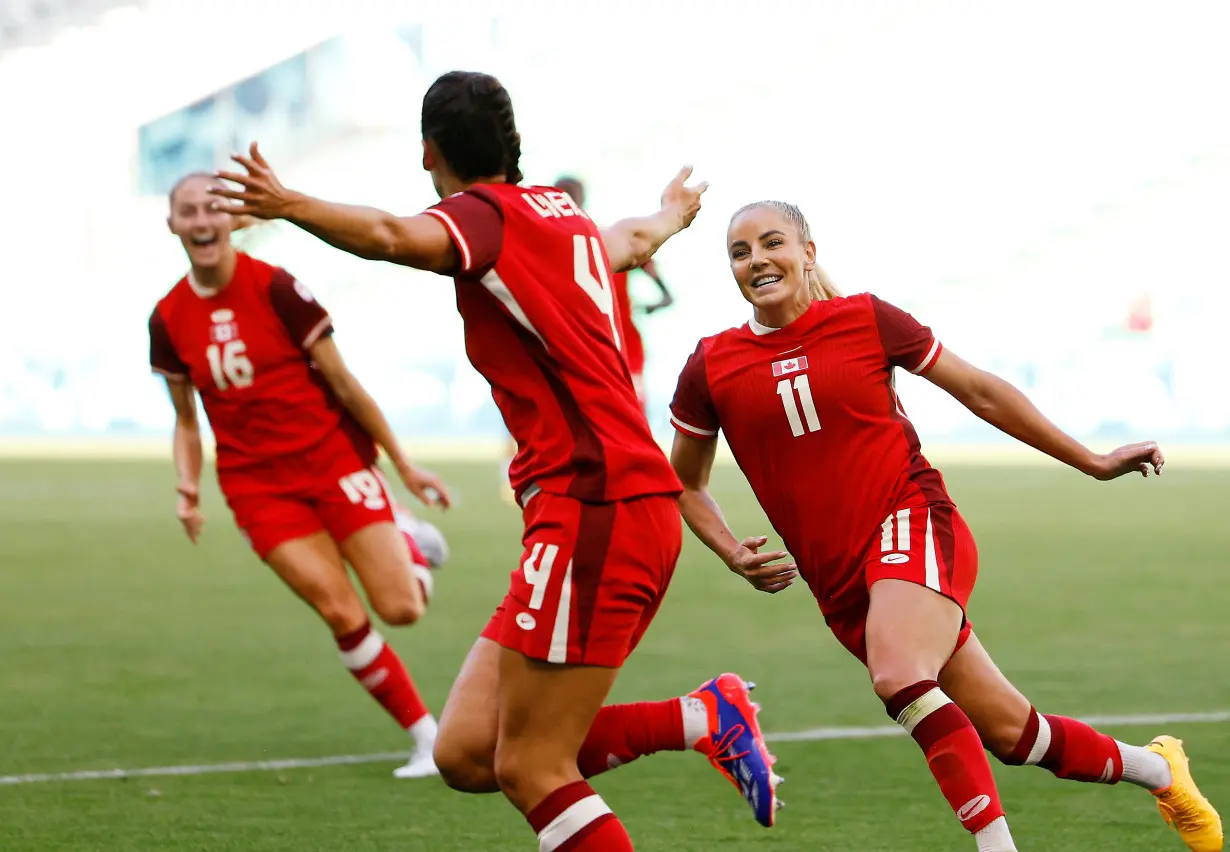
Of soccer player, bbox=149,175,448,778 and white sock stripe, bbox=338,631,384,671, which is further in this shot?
soccer player, bbox=149,175,448,778

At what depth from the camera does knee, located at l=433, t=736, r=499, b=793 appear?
406 centimetres

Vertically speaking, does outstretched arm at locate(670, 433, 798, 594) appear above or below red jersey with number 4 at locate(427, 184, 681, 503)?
below

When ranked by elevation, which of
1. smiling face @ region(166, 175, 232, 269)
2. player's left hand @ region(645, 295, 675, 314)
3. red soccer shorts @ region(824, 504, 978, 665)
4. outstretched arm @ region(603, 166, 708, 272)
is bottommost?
red soccer shorts @ region(824, 504, 978, 665)

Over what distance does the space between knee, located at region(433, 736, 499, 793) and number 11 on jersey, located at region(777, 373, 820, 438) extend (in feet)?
4.21

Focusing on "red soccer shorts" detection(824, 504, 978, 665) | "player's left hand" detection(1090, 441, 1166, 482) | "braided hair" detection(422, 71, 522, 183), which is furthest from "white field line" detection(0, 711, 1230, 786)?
"braided hair" detection(422, 71, 522, 183)

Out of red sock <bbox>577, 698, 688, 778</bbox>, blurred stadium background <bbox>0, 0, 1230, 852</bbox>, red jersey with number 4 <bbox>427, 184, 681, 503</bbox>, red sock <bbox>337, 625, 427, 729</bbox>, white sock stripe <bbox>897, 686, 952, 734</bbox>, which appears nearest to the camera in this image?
red jersey with number 4 <bbox>427, 184, 681, 503</bbox>

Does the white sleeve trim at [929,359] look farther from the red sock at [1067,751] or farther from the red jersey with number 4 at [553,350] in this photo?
the red jersey with number 4 at [553,350]

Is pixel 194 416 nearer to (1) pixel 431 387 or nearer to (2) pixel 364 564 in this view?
Result: (2) pixel 364 564

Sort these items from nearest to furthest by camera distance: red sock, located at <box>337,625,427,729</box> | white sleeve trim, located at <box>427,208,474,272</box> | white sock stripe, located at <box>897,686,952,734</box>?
white sleeve trim, located at <box>427,208,474,272</box> < white sock stripe, located at <box>897,686,952,734</box> < red sock, located at <box>337,625,427,729</box>

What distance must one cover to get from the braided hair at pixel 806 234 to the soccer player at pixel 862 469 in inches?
0.5

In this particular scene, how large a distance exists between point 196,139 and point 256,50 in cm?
274

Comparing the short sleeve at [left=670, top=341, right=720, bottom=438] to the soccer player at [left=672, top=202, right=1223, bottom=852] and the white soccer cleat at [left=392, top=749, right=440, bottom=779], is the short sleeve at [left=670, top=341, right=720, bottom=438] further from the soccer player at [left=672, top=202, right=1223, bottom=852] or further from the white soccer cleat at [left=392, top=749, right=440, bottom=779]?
the white soccer cleat at [left=392, top=749, right=440, bottom=779]

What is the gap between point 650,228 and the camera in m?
4.54

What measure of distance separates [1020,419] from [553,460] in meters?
1.49
